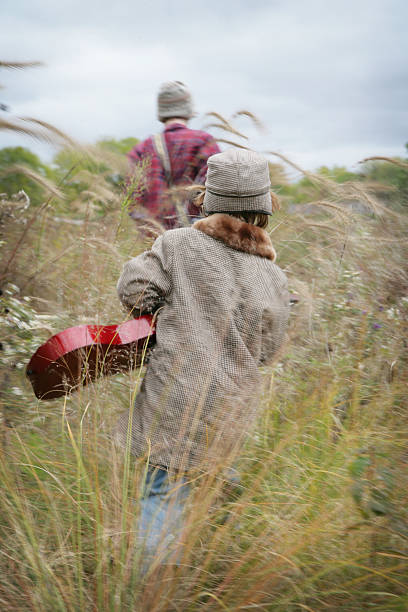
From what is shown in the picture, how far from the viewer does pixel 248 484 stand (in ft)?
6.55

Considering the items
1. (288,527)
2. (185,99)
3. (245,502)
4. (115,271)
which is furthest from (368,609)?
(185,99)

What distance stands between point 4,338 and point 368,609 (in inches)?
73.0

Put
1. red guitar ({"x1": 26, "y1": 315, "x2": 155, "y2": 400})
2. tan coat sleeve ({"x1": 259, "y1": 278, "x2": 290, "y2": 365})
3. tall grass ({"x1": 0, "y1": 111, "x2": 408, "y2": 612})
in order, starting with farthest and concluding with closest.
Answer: tan coat sleeve ({"x1": 259, "y1": 278, "x2": 290, "y2": 365}) → red guitar ({"x1": 26, "y1": 315, "x2": 155, "y2": 400}) → tall grass ({"x1": 0, "y1": 111, "x2": 408, "y2": 612})

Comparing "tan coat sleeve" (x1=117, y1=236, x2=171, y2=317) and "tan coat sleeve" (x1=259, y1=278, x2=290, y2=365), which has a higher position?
"tan coat sleeve" (x1=117, y1=236, x2=171, y2=317)

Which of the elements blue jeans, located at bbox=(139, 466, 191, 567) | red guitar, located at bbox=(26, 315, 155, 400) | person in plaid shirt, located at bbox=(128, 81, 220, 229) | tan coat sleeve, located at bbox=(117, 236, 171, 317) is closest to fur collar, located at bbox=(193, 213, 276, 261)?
tan coat sleeve, located at bbox=(117, 236, 171, 317)

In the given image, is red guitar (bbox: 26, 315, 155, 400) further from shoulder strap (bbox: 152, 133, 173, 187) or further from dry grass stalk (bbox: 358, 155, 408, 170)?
shoulder strap (bbox: 152, 133, 173, 187)

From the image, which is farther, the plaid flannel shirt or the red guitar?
the plaid flannel shirt

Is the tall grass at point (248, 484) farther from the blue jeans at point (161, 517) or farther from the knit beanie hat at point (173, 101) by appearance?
the knit beanie hat at point (173, 101)

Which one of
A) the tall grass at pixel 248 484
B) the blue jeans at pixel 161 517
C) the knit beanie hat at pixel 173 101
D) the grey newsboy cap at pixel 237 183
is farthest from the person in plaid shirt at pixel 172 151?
the blue jeans at pixel 161 517

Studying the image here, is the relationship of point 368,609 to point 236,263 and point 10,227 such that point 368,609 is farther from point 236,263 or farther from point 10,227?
point 10,227

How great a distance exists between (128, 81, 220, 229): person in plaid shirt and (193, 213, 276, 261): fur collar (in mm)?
2010

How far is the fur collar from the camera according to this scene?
1847mm

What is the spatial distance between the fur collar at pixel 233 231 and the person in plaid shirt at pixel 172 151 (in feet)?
6.60

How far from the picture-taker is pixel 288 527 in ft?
5.24
